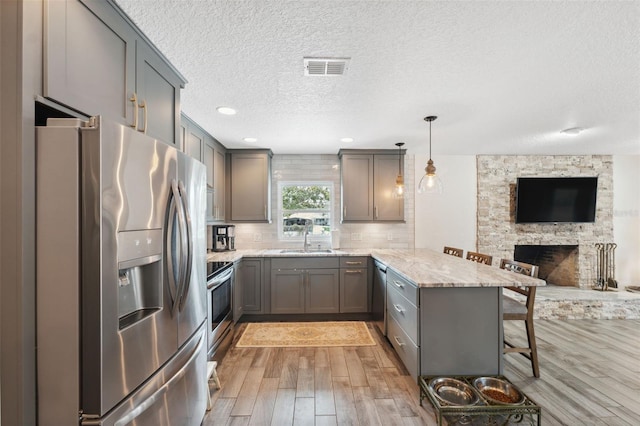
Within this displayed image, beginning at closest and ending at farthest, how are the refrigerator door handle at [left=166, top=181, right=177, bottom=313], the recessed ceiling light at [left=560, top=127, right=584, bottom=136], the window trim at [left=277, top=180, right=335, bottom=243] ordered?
the refrigerator door handle at [left=166, top=181, right=177, bottom=313] < the recessed ceiling light at [left=560, top=127, right=584, bottom=136] < the window trim at [left=277, top=180, right=335, bottom=243]

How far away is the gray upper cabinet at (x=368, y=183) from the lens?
4164mm

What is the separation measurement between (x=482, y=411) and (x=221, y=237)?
344cm

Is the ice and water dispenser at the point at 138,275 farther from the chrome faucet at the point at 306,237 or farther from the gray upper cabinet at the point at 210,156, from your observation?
the chrome faucet at the point at 306,237

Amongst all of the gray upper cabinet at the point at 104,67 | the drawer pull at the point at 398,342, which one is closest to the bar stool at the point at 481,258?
the drawer pull at the point at 398,342

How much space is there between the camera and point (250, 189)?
4121 mm

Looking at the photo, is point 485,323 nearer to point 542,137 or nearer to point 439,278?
point 439,278

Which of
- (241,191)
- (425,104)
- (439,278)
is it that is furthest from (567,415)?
(241,191)

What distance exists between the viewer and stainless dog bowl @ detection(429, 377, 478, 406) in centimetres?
186

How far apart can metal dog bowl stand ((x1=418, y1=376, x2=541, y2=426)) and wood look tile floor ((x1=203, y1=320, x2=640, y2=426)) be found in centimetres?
16

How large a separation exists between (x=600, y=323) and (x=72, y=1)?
18.9ft

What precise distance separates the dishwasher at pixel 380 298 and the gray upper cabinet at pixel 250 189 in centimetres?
178

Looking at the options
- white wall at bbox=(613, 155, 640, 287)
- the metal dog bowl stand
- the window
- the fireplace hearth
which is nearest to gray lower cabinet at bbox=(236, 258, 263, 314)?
the window

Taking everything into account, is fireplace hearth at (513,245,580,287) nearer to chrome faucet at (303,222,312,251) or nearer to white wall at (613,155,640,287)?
white wall at (613,155,640,287)

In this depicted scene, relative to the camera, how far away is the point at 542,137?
11.8ft
